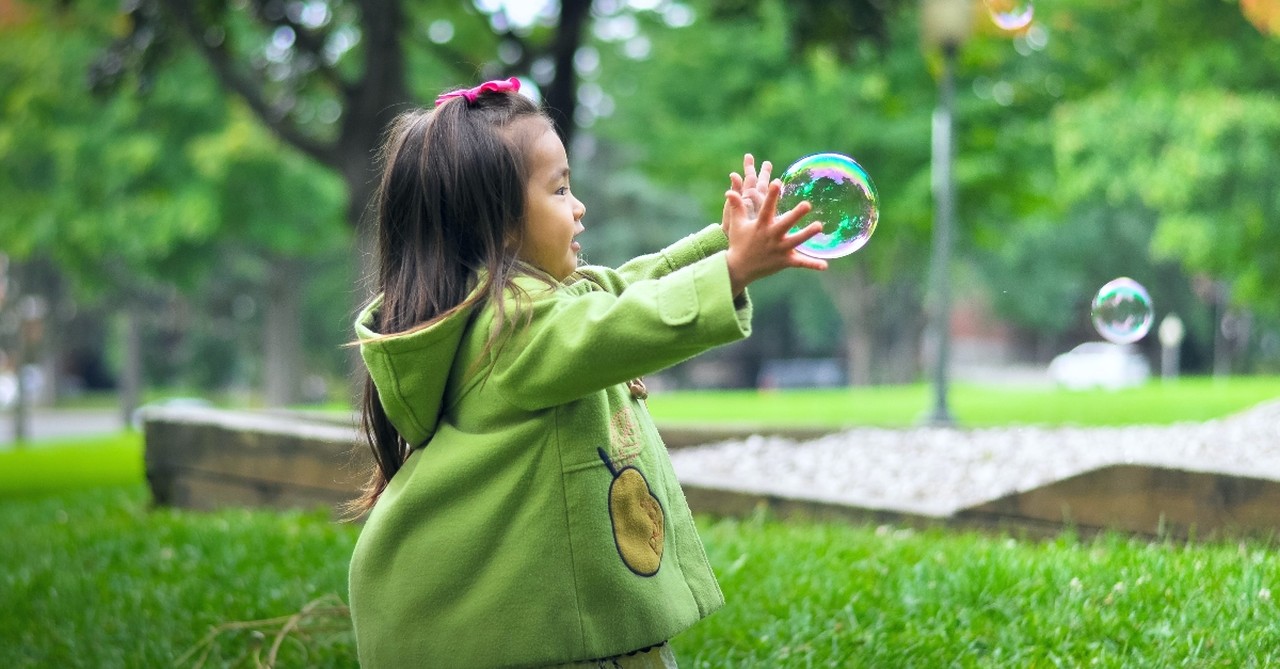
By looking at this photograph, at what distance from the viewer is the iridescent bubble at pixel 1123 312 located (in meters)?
4.98

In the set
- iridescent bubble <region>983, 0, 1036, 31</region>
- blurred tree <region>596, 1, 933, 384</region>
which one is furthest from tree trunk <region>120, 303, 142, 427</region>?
iridescent bubble <region>983, 0, 1036, 31</region>

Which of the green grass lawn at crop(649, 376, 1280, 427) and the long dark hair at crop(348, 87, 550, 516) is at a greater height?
the long dark hair at crop(348, 87, 550, 516)

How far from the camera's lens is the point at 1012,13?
5.82 m

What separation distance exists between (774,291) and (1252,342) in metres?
18.3

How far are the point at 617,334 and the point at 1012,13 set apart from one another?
14.4ft

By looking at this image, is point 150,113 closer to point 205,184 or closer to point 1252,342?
point 205,184

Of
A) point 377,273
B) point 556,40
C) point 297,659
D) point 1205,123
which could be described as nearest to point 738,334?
point 377,273

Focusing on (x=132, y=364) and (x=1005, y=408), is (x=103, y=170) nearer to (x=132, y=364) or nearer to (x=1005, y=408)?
(x=132, y=364)

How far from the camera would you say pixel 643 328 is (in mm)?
2014

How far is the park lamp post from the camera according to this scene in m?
10.3

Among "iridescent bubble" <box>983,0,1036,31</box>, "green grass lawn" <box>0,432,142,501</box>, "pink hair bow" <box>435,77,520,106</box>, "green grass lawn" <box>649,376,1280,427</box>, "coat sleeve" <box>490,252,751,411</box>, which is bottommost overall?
"green grass lawn" <box>0,432,142,501</box>

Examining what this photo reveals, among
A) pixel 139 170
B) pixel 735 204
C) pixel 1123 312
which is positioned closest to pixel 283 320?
pixel 139 170

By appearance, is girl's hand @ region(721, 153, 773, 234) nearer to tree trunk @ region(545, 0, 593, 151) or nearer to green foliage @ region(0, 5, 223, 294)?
tree trunk @ region(545, 0, 593, 151)

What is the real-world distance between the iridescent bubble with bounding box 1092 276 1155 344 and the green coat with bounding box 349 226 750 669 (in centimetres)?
321
